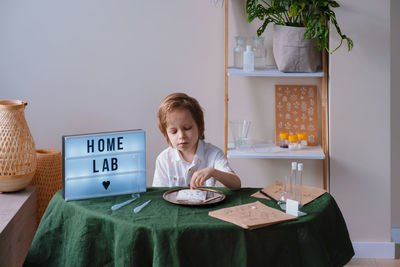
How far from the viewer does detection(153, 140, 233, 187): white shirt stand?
2.44 metres

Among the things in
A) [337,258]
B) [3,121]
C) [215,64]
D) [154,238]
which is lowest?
[337,258]

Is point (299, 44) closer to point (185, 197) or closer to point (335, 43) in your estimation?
point (335, 43)

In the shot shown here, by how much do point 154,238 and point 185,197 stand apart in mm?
349

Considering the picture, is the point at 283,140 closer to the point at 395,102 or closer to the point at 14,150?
the point at 395,102

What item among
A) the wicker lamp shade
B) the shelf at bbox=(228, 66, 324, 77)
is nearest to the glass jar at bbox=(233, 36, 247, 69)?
the shelf at bbox=(228, 66, 324, 77)

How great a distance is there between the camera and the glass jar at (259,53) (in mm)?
3240

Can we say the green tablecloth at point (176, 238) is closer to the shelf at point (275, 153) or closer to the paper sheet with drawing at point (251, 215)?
the paper sheet with drawing at point (251, 215)

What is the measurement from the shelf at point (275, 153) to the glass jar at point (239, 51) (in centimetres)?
56

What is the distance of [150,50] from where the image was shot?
339 cm

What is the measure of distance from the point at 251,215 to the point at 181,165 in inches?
29.6

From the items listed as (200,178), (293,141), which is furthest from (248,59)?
(200,178)

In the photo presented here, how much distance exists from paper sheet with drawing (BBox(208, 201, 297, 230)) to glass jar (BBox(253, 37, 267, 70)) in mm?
1553

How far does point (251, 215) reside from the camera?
1.76m

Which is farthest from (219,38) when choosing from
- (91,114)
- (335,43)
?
(91,114)
